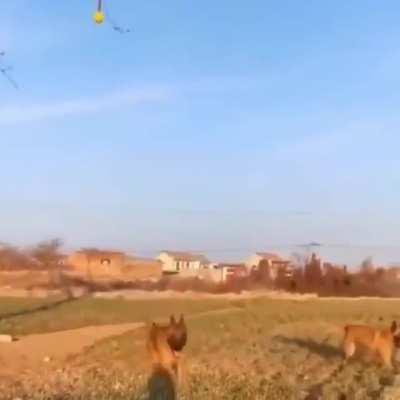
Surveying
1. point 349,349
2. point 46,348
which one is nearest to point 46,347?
point 46,348

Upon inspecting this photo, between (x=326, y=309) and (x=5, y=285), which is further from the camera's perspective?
(x=5, y=285)

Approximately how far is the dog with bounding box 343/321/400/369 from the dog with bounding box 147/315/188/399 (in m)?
6.38

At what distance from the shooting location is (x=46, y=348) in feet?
92.0

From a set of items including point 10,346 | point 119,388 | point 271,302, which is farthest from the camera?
point 271,302

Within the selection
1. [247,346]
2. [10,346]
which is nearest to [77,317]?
[10,346]

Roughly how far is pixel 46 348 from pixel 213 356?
6.32 meters

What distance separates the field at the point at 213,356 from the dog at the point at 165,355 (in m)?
0.67

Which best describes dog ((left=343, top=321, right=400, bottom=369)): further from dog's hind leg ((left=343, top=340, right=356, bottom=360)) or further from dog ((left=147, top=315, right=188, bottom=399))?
dog ((left=147, top=315, right=188, bottom=399))

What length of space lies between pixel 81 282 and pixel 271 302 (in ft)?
98.1

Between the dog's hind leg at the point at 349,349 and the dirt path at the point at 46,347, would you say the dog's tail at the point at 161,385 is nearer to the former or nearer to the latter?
the dog's hind leg at the point at 349,349

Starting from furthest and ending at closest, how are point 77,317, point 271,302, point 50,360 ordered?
point 271,302
point 77,317
point 50,360

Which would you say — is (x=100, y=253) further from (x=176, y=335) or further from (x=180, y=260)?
(x=176, y=335)

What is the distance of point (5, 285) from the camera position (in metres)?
73.6

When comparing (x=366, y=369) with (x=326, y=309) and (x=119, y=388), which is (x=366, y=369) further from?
(x=326, y=309)
